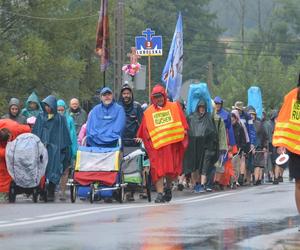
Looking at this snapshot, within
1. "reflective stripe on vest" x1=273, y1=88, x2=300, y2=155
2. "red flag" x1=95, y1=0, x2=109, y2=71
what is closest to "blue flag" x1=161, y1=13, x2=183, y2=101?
"red flag" x1=95, y1=0, x2=109, y2=71

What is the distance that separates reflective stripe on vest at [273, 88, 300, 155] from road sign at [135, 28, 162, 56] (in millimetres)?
16985

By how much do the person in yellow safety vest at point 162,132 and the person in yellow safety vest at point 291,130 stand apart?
517 centimetres

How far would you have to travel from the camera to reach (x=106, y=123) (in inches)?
729

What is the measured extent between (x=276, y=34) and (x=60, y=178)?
88.4 metres

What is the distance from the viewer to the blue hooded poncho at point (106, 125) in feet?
60.5

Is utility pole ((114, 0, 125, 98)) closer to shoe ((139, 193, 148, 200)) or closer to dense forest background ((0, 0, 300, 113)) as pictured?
shoe ((139, 193, 148, 200))

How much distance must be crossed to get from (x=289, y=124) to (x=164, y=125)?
531cm

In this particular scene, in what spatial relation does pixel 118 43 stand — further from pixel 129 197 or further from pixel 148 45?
pixel 129 197

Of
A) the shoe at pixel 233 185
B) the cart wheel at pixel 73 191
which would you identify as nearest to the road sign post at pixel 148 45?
the shoe at pixel 233 185

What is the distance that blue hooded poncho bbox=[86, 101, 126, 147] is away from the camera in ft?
60.5

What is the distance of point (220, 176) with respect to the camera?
24.2 metres

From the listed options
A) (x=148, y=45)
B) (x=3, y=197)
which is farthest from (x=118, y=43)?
(x=3, y=197)

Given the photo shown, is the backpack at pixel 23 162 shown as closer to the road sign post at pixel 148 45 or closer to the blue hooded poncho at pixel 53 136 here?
the blue hooded poncho at pixel 53 136

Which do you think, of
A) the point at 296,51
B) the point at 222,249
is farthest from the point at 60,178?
the point at 296,51
